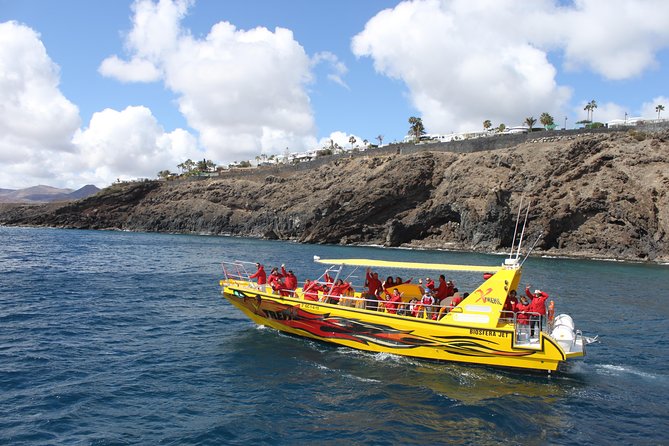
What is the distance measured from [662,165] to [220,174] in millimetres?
85321

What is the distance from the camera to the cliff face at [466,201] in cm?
5825

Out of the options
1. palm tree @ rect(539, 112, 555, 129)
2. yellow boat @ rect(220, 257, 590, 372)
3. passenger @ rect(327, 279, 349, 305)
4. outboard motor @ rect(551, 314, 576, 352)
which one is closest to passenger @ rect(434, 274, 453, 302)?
yellow boat @ rect(220, 257, 590, 372)

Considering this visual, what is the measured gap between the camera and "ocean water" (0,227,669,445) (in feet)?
36.7

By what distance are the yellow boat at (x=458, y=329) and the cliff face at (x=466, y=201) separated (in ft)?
159

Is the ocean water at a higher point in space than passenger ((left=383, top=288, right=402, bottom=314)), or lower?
lower

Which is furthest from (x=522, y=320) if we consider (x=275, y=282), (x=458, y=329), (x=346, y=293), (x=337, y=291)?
(x=275, y=282)

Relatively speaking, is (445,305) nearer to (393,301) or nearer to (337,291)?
(393,301)

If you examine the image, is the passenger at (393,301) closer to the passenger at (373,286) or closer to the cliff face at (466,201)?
the passenger at (373,286)

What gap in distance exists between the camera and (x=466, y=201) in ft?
226

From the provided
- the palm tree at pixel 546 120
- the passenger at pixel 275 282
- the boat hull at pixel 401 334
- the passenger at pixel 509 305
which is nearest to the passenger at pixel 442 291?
the boat hull at pixel 401 334

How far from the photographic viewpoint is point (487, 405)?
42.7 feet

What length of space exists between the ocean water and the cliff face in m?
39.1

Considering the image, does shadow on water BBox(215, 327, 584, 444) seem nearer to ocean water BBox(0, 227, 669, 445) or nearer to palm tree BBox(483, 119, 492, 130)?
ocean water BBox(0, 227, 669, 445)

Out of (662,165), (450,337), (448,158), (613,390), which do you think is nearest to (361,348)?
(450,337)
